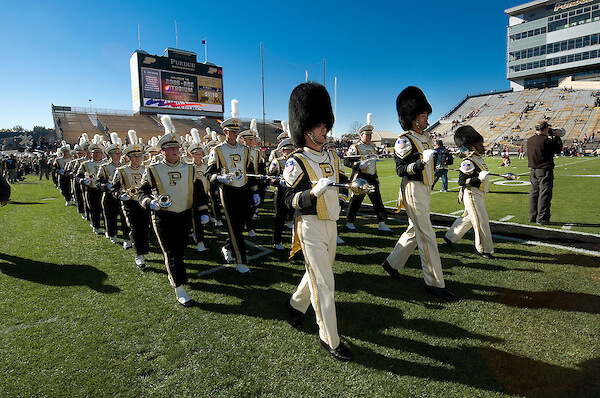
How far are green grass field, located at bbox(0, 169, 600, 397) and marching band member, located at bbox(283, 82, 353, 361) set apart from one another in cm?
43

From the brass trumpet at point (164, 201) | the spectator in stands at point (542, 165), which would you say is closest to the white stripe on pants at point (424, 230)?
the brass trumpet at point (164, 201)

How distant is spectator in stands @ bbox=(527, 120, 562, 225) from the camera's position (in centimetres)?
722

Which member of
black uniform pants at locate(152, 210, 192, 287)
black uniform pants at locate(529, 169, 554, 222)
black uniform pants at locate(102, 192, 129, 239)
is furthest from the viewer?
black uniform pants at locate(529, 169, 554, 222)

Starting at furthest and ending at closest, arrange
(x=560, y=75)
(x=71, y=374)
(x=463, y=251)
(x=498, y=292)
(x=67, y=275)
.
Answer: (x=560, y=75)
(x=463, y=251)
(x=67, y=275)
(x=498, y=292)
(x=71, y=374)

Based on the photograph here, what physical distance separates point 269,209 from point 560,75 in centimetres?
8049

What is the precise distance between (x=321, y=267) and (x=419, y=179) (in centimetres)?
198

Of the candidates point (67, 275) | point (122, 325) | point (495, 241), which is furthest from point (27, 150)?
point (495, 241)

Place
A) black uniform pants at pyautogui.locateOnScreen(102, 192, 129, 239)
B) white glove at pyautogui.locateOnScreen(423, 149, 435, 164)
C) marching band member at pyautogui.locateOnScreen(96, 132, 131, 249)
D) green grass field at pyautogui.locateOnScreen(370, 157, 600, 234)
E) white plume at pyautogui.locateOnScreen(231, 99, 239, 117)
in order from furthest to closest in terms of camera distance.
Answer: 1. green grass field at pyautogui.locateOnScreen(370, 157, 600, 234)
2. black uniform pants at pyautogui.locateOnScreen(102, 192, 129, 239)
3. marching band member at pyautogui.locateOnScreen(96, 132, 131, 249)
4. white plume at pyautogui.locateOnScreen(231, 99, 239, 117)
5. white glove at pyautogui.locateOnScreen(423, 149, 435, 164)

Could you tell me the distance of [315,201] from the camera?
300cm

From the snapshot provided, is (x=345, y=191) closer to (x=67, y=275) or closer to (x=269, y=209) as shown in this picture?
(x=67, y=275)

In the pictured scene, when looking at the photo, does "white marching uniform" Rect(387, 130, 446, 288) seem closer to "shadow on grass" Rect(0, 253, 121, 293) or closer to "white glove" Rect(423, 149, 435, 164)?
"white glove" Rect(423, 149, 435, 164)

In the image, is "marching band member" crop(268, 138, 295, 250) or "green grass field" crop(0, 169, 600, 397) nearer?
"green grass field" crop(0, 169, 600, 397)

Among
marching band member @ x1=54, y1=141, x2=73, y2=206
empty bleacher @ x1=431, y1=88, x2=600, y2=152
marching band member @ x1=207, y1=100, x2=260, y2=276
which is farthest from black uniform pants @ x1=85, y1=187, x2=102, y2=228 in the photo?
empty bleacher @ x1=431, y1=88, x2=600, y2=152

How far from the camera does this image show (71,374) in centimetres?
291
